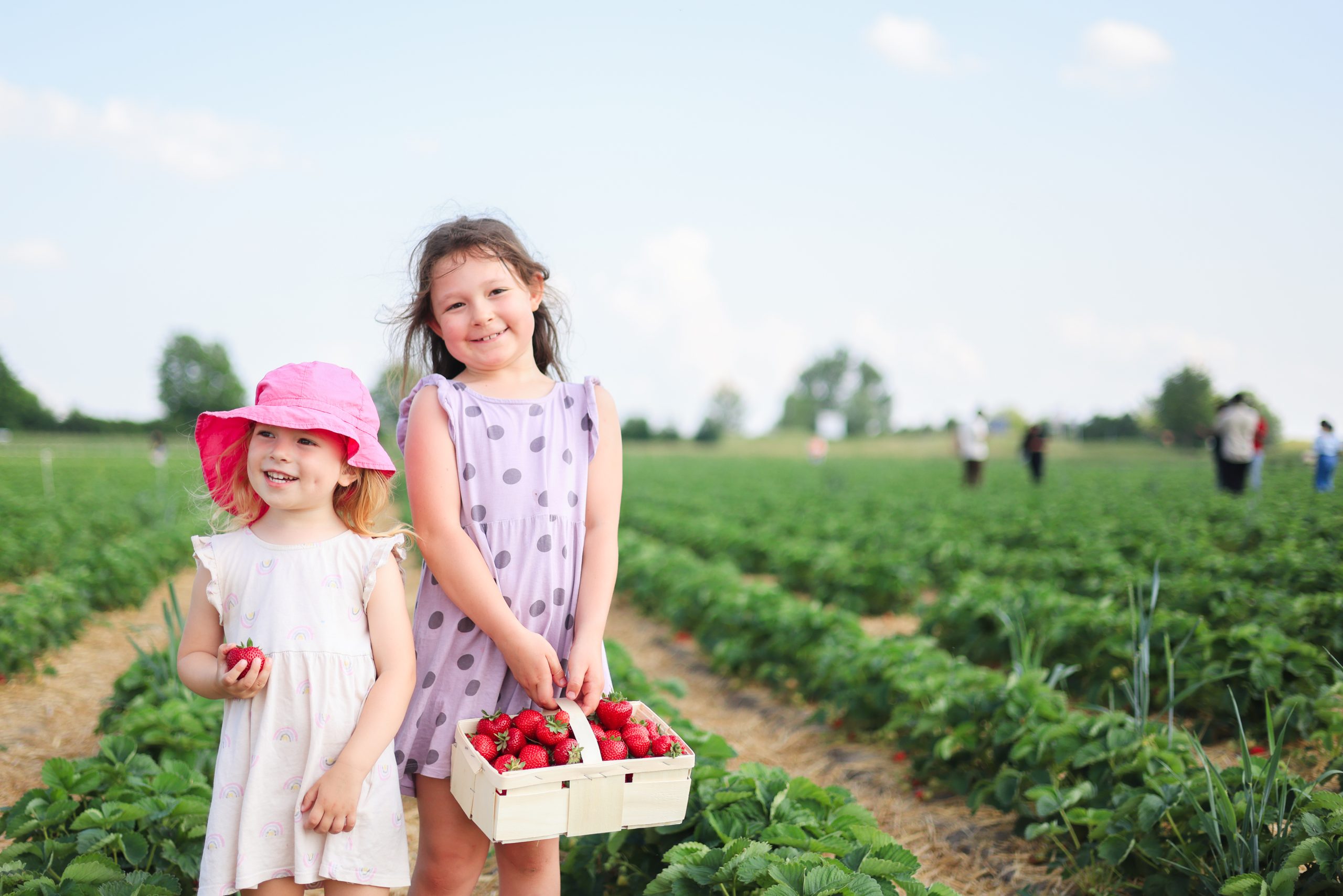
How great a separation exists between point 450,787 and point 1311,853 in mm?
2011

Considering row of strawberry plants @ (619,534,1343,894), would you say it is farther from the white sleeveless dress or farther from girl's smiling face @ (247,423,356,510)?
girl's smiling face @ (247,423,356,510)

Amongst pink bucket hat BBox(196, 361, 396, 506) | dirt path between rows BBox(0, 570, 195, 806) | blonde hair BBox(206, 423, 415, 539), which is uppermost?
pink bucket hat BBox(196, 361, 396, 506)

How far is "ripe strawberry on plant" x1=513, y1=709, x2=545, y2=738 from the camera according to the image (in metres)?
1.61

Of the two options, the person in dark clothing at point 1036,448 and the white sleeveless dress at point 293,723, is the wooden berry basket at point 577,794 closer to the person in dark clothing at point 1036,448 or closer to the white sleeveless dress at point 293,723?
the white sleeveless dress at point 293,723

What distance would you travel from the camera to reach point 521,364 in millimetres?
1958

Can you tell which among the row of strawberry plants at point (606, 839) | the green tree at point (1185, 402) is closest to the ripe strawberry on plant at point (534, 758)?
the row of strawberry plants at point (606, 839)

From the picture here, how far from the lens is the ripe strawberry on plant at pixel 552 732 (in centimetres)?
158

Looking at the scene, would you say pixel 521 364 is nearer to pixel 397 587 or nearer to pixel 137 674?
pixel 397 587

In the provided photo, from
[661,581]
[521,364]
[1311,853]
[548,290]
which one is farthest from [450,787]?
[661,581]

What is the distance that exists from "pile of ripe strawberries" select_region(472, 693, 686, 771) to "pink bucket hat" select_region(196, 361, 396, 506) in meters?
0.59

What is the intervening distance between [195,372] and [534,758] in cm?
8550

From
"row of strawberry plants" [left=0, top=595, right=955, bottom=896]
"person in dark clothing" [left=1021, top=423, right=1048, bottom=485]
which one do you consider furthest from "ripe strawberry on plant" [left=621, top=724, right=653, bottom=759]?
"person in dark clothing" [left=1021, top=423, right=1048, bottom=485]

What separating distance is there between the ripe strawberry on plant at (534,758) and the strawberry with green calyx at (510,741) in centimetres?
4

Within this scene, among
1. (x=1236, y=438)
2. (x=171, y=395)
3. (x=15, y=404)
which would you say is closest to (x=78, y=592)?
(x=1236, y=438)
